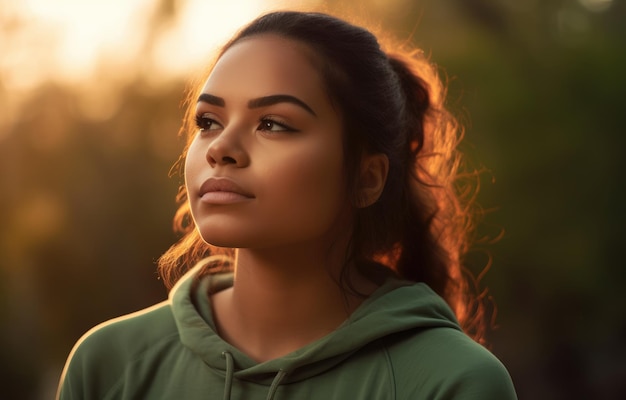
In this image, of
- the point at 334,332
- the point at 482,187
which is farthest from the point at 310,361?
the point at 482,187

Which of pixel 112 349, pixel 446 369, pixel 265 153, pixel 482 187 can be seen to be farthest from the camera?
pixel 482 187

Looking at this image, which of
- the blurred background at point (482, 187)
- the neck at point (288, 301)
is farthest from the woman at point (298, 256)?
the blurred background at point (482, 187)

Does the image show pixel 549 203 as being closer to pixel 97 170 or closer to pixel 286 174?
pixel 97 170

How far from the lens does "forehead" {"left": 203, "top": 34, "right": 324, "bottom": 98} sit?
2648 millimetres

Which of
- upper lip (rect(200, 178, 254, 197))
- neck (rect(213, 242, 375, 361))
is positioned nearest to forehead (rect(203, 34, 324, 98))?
upper lip (rect(200, 178, 254, 197))

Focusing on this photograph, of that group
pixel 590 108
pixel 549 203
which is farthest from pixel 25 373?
pixel 590 108

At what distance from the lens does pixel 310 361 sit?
8.48ft

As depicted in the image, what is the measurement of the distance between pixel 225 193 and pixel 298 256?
0.95 ft

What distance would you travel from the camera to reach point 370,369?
258cm

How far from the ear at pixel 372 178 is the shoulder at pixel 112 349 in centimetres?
65

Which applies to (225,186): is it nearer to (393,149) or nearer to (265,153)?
(265,153)

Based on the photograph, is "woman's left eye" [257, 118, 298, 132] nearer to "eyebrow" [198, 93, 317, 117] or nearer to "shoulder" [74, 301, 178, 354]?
"eyebrow" [198, 93, 317, 117]

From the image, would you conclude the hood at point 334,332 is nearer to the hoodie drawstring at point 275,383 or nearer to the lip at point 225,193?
the hoodie drawstring at point 275,383

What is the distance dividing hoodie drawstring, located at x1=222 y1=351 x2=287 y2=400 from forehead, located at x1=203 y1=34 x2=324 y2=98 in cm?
68
